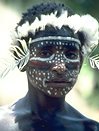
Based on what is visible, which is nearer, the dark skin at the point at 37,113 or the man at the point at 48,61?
the man at the point at 48,61

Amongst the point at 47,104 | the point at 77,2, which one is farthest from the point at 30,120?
the point at 77,2

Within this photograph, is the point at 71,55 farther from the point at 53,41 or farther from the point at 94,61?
the point at 94,61

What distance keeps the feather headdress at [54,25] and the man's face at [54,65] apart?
0.27ft

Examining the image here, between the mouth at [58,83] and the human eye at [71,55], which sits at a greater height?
the human eye at [71,55]

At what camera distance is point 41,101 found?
636cm

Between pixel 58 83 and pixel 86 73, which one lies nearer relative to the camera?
pixel 58 83

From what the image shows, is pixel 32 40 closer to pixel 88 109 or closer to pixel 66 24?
pixel 66 24

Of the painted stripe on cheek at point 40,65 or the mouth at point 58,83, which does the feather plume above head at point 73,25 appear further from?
the mouth at point 58,83

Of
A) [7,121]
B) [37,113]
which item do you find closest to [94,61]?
[37,113]

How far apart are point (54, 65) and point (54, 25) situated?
28 centimetres

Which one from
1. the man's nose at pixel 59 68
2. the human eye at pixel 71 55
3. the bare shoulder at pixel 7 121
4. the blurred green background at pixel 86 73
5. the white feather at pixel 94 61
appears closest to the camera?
the man's nose at pixel 59 68

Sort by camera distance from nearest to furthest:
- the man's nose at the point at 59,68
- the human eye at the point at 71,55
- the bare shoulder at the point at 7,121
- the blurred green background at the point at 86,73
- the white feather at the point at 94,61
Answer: the man's nose at the point at 59,68, the human eye at the point at 71,55, the bare shoulder at the point at 7,121, the white feather at the point at 94,61, the blurred green background at the point at 86,73

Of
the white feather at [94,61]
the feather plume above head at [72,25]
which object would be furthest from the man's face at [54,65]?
the white feather at [94,61]

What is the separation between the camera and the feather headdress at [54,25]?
621 cm
